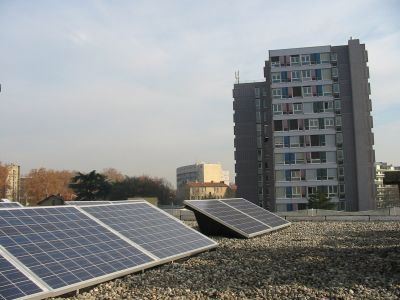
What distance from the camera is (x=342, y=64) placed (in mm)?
67688

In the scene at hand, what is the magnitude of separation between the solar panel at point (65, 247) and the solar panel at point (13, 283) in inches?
14.5

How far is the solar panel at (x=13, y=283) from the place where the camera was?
28.2 feet

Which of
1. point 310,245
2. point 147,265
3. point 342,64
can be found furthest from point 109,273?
point 342,64

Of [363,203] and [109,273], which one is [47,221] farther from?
[363,203]

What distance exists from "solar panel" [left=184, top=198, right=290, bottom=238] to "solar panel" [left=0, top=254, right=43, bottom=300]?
14888 millimetres

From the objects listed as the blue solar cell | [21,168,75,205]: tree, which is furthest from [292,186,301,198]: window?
[21,168,75,205]: tree

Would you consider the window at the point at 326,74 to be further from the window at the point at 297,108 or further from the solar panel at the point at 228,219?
the solar panel at the point at 228,219

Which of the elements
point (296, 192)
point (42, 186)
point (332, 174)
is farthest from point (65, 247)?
point (42, 186)

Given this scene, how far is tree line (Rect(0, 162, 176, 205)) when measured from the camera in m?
81.9

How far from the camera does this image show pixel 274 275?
12922mm

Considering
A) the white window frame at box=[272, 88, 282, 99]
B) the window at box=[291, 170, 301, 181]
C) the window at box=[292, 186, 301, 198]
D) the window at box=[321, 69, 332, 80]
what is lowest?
the window at box=[292, 186, 301, 198]

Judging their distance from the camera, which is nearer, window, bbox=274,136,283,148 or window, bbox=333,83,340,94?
window, bbox=333,83,340,94

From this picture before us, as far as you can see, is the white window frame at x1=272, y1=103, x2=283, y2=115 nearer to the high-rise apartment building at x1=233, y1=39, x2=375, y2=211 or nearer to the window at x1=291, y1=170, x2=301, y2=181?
the high-rise apartment building at x1=233, y1=39, x2=375, y2=211

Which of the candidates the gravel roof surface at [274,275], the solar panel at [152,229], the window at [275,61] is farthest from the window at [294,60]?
the solar panel at [152,229]
